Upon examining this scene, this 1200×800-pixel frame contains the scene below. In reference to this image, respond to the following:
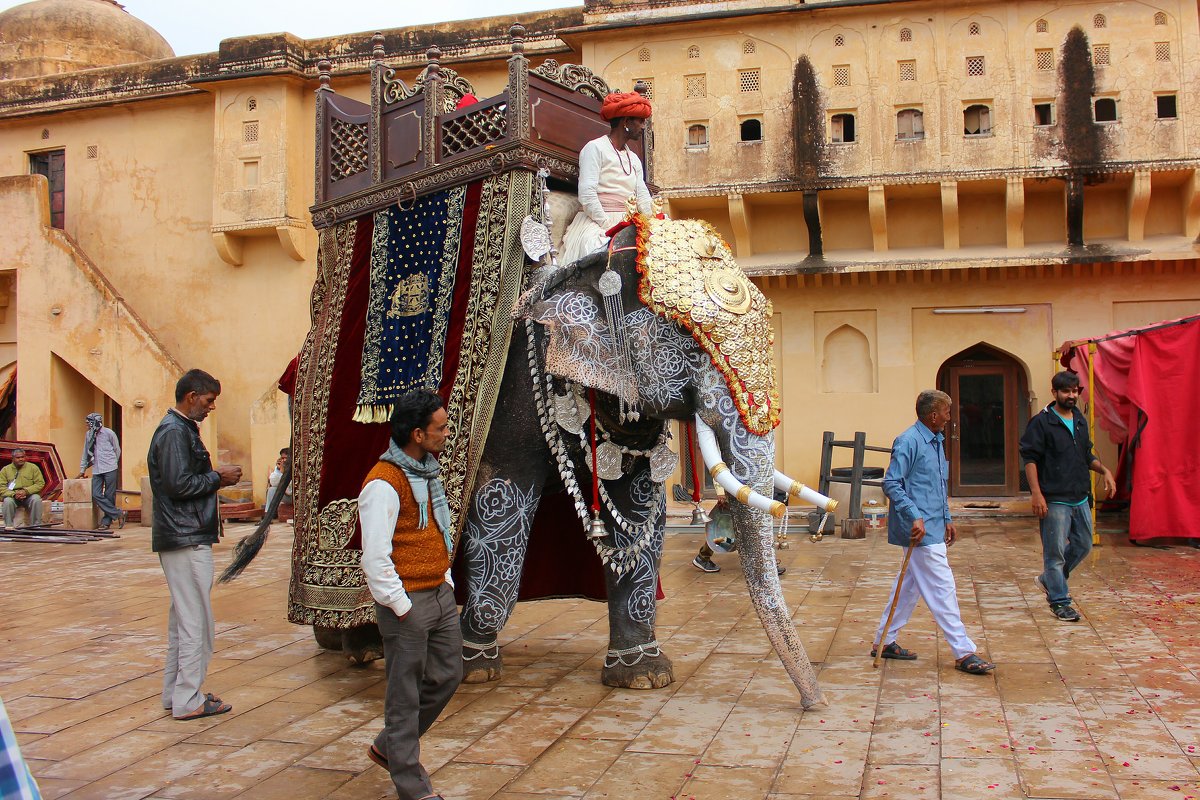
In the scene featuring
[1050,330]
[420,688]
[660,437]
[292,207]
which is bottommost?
[420,688]

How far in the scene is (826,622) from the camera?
7.32 meters

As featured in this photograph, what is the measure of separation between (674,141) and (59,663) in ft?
37.3

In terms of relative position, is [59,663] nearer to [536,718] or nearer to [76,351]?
[536,718]

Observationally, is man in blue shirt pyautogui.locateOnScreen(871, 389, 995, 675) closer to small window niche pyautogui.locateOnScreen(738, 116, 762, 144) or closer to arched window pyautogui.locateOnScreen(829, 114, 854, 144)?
arched window pyautogui.locateOnScreen(829, 114, 854, 144)

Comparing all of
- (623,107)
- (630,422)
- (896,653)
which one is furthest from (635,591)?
(623,107)

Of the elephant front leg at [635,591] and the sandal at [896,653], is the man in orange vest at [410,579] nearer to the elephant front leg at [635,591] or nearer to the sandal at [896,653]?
the elephant front leg at [635,591]

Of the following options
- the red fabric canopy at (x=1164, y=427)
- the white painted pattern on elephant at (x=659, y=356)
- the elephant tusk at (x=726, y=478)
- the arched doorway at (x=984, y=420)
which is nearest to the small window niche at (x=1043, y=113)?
the arched doorway at (x=984, y=420)

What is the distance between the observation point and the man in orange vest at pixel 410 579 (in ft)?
12.3

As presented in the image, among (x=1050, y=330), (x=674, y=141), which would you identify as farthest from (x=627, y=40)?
(x=1050, y=330)

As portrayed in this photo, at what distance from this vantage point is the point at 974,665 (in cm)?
572

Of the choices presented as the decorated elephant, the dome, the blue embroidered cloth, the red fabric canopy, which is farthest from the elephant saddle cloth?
the dome

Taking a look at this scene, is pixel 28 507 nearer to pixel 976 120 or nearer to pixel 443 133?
pixel 443 133

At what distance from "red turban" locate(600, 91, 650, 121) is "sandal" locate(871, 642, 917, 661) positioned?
3.30m

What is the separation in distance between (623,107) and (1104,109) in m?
11.5
